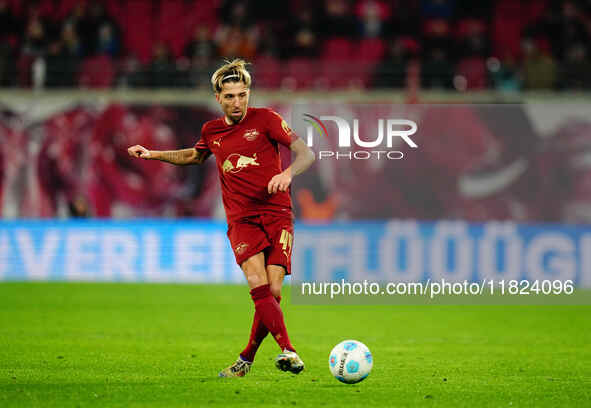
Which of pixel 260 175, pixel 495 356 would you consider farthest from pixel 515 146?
pixel 260 175

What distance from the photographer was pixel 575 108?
67.9 feet

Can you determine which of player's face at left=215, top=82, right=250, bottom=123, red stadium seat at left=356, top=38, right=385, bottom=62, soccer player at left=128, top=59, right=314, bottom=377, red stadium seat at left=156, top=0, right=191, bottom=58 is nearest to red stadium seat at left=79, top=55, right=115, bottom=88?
red stadium seat at left=156, top=0, right=191, bottom=58

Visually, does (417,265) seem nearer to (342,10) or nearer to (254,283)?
(342,10)

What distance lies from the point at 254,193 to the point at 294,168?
46 cm

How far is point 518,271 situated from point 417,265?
5.61 ft

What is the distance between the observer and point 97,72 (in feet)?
67.0

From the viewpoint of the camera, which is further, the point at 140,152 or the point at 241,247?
the point at 140,152

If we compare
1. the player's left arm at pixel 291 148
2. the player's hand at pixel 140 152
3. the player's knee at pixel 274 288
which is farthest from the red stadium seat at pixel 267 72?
the player's knee at pixel 274 288

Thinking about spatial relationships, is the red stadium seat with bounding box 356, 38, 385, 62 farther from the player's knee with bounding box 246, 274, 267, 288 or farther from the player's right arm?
the player's knee with bounding box 246, 274, 267, 288

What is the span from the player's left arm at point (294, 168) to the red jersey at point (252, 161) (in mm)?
108

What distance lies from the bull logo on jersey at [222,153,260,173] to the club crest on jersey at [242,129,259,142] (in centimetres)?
13

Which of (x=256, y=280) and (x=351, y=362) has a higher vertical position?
(x=256, y=280)

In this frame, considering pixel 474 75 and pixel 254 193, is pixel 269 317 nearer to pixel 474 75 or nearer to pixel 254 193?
pixel 254 193

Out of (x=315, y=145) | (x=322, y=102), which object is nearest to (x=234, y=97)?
(x=315, y=145)
